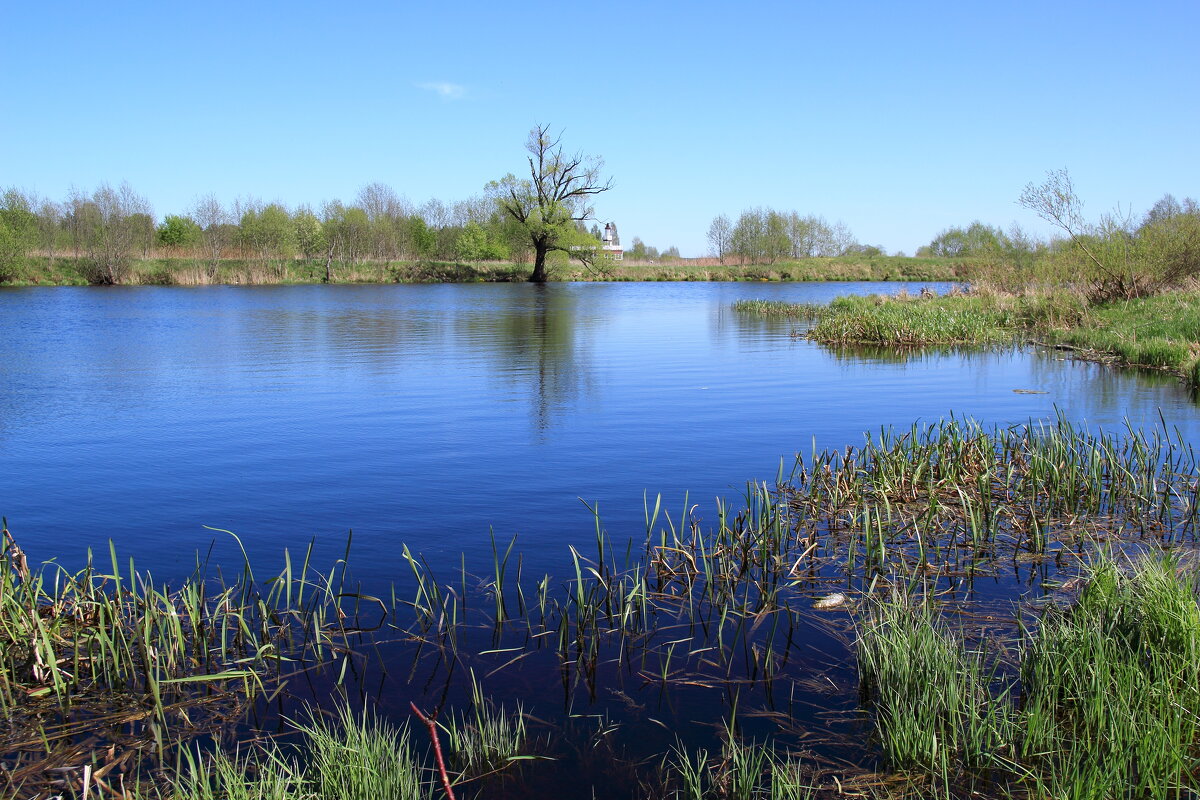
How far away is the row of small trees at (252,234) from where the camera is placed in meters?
65.8

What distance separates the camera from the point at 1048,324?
28.3m

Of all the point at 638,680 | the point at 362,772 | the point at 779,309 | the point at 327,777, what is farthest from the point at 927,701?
the point at 779,309

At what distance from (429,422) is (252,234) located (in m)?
72.3

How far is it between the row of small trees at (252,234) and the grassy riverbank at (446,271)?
1.06m

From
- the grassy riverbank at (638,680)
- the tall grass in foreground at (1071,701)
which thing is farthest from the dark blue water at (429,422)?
the tall grass in foreground at (1071,701)

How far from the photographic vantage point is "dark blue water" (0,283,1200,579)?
8492 millimetres

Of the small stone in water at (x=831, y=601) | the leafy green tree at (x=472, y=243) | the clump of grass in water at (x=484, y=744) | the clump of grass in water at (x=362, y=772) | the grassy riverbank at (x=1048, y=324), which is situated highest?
the leafy green tree at (x=472, y=243)

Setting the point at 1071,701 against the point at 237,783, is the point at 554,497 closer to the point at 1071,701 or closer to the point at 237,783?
the point at 1071,701

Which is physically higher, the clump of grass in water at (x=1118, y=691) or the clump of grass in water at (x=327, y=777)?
the clump of grass in water at (x=1118, y=691)

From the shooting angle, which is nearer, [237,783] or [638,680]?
[237,783]

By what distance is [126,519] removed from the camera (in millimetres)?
8562

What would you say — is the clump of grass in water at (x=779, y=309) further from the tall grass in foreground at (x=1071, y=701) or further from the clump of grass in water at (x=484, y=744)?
the clump of grass in water at (x=484, y=744)

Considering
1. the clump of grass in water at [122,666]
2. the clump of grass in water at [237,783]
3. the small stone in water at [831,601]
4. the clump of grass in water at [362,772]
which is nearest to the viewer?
the clump of grass in water at [237,783]

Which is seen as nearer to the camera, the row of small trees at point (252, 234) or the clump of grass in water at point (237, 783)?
the clump of grass in water at point (237, 783)
